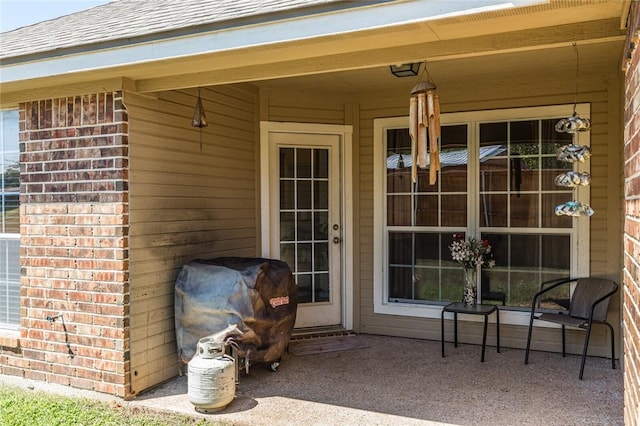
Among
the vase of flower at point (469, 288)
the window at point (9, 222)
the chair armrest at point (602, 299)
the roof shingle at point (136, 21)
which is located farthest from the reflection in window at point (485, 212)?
the window at point (9, 222)

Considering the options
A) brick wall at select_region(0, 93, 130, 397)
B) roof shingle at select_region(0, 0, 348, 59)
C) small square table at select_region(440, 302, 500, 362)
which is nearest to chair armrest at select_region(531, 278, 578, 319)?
small square table at select_region(440, 302, 500, 362)

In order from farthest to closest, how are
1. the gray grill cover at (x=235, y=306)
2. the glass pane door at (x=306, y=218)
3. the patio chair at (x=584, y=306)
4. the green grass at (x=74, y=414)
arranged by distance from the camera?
the glass pane door at (x=306, y=218) → the patio chair at (x=584, y=306) → the gray grill cover at (x=235, y=306) → the green grass at (x=74, y=414)

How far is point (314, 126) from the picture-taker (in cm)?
519

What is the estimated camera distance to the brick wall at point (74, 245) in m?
3.55

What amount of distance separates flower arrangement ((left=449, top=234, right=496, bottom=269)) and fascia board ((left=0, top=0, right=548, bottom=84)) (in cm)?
280

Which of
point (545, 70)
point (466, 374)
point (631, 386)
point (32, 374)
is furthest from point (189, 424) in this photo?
point (545, 70)

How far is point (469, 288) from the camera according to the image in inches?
186

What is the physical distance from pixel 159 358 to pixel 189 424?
0.80 meters

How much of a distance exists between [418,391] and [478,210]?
1.96m

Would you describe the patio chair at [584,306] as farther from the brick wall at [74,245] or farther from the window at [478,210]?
the brick wall at [74,245]

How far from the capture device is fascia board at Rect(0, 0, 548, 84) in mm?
2305

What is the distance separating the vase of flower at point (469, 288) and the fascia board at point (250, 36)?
2.95 metres

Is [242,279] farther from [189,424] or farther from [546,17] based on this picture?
[546,17]

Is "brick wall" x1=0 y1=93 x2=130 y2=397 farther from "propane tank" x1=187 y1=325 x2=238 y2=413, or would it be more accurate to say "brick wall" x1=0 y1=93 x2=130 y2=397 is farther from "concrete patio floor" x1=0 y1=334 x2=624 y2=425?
"propane tank" x1=187 y1=325 x2=238 y2=413
